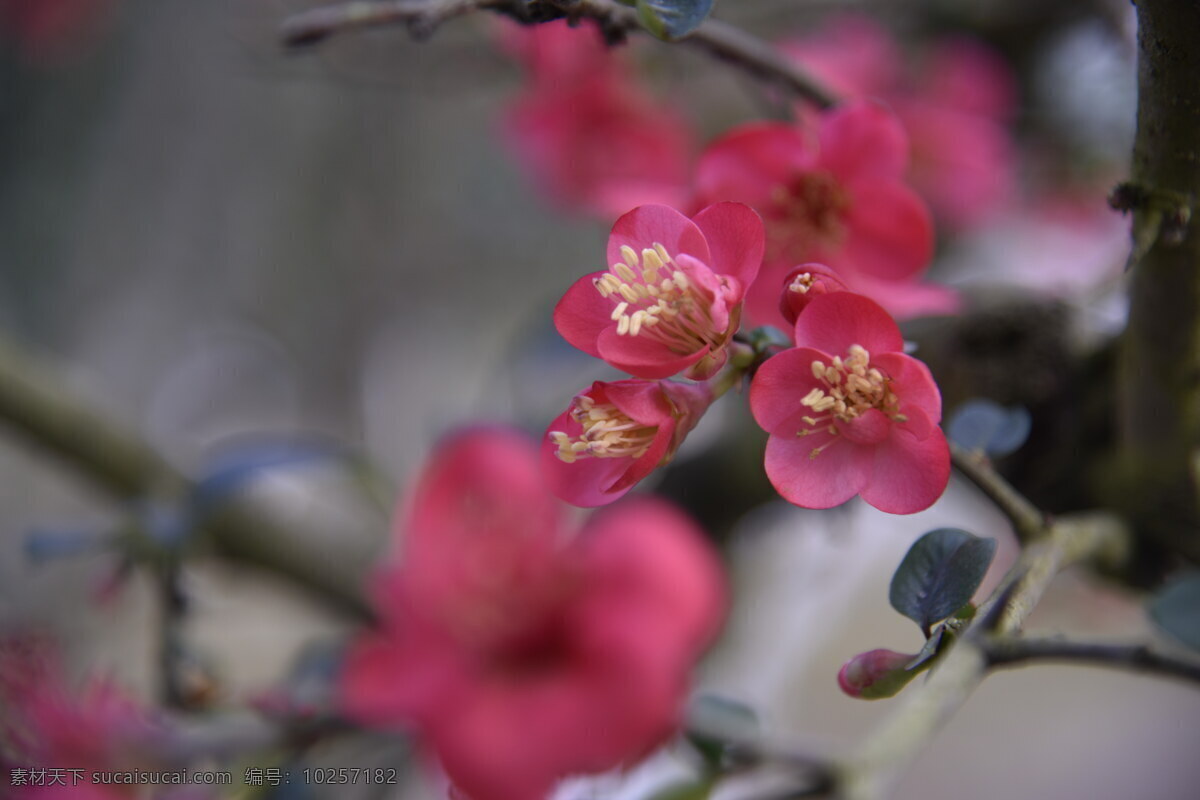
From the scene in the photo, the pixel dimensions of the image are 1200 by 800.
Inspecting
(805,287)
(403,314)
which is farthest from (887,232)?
(403,314)

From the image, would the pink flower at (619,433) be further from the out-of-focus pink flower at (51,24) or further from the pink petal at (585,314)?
the out-of-focus pink flower at (51,24)

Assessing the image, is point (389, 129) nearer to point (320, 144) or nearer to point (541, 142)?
point (320, 144)

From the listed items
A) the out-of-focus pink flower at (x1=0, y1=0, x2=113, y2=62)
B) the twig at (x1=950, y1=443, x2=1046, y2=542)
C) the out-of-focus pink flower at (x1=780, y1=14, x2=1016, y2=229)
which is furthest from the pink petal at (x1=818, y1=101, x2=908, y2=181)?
the out-of-focus pink flower at (x1=0, y1=0, x2=113, y2=62)

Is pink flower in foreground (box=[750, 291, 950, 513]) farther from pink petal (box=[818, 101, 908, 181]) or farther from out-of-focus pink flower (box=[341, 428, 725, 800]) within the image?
out-of-focus pink flower (box=[341, 428, 725, 800])

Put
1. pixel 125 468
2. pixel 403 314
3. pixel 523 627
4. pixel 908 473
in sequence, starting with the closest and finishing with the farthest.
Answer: pixel 908 473 < pixel 523 627 < pixel 125 468 < pixel 403 314

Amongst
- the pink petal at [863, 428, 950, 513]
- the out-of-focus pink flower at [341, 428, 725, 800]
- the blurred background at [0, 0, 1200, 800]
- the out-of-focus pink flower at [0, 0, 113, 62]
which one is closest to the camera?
the pink petal at [863, 428, 950, 513]

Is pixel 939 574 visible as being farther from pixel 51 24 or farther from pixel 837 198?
pixel 51 24
